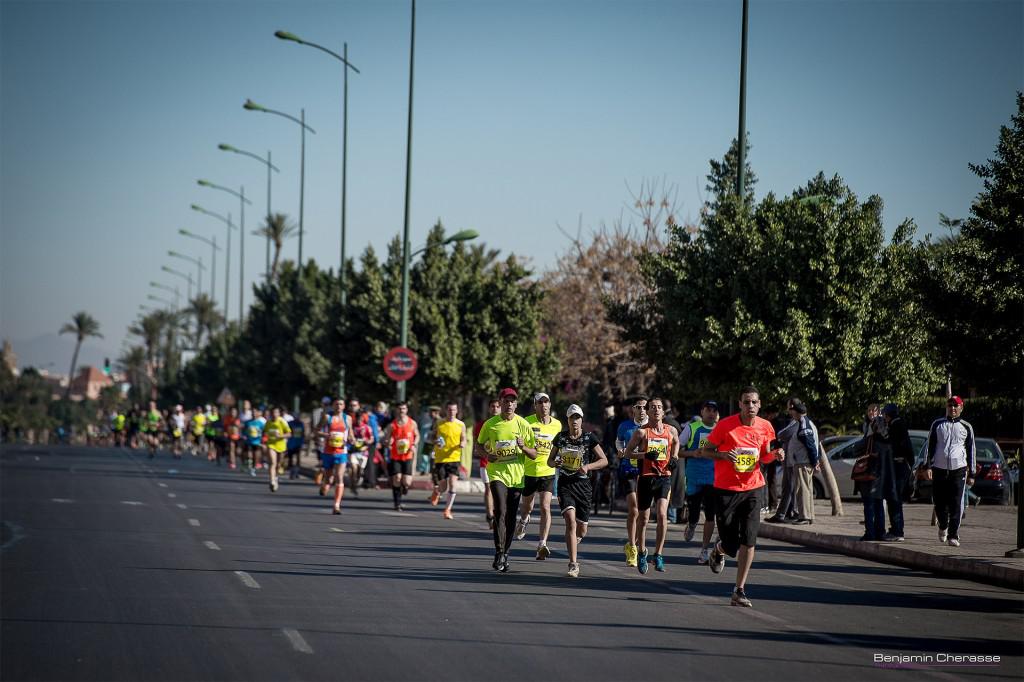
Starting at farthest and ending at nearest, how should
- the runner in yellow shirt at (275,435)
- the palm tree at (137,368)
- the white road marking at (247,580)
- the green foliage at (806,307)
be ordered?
the palm tree at (137,368) → the runner in yellow shirt at (275,435) → the green foliage at (806,307) → the white road marking at (247,580)

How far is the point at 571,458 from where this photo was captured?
1466cm

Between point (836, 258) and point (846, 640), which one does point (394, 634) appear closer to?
point (846, 640)

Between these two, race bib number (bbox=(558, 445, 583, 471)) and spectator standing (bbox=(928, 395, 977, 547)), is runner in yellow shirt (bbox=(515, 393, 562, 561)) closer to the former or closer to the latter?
race bib number (bbox=(558, 445, 583, 471))

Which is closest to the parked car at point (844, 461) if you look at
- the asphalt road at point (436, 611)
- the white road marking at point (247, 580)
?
the asphalt road at point (436, 611)

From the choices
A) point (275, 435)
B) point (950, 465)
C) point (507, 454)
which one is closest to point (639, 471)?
point (507, 454)

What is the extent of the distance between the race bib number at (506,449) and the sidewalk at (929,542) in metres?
5.38

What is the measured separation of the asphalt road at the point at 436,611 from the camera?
9031 mm

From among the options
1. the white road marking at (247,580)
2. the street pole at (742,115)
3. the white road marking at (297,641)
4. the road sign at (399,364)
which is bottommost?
the white road marking at (247,580)

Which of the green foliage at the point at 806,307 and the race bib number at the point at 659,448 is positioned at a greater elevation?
the green foliage at the point at 806,307

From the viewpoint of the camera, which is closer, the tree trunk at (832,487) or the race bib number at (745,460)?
the race bib number at (745,460)

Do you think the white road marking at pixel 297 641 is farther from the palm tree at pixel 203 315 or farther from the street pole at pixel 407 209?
the palm tree at pixel 203 315

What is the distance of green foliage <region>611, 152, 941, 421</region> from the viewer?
24.8 metres

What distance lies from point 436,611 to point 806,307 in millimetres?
15259

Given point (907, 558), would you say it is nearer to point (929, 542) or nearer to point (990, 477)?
point (929, 542)
